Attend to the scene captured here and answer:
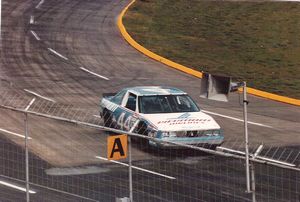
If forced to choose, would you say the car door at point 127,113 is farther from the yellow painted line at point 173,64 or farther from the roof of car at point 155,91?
the yellow painted line at point 173,64

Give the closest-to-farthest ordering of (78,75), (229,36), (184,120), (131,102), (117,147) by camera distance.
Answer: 1. (117,147)
2. (184,120)
3. (131,102)
4. (78,75)
5. (229,36)

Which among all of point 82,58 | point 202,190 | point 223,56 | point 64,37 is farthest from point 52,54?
point 202,190

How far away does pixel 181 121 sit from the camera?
1591 cm

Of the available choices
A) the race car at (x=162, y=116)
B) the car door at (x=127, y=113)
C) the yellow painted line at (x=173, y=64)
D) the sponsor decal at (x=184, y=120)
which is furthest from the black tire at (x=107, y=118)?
the yellow painted line at (x=173, y=64)

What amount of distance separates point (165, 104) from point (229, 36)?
18895 mm

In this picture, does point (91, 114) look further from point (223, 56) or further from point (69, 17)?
point (69, 17)

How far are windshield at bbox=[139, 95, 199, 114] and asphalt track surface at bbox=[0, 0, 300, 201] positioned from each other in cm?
136

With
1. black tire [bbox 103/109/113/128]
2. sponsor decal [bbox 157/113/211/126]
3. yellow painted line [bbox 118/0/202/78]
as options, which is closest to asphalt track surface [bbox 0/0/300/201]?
yellow painted line [bbox 118/0/202/78]

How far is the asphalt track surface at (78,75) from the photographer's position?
11.9m

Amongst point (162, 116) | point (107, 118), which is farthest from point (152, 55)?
point (162, 116)

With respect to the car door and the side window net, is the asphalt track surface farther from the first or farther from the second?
the side window net

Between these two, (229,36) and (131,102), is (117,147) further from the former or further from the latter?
(229,36)

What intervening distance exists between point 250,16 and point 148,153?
29300mm

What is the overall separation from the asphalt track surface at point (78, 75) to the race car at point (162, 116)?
1.58m
